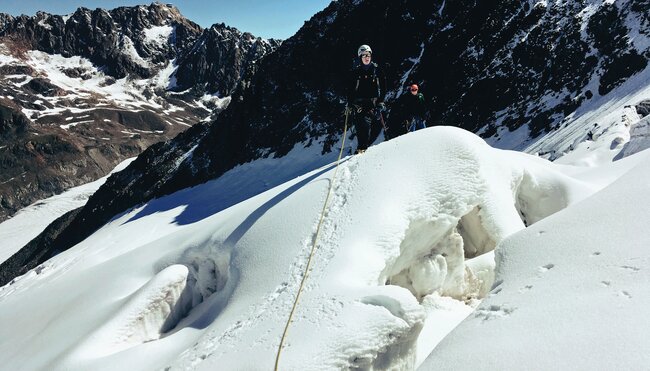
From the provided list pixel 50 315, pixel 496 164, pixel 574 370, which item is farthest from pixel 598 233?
pixel 50 315

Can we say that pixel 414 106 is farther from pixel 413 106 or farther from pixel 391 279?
pixel 391 279

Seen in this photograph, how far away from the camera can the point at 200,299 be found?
9.25m

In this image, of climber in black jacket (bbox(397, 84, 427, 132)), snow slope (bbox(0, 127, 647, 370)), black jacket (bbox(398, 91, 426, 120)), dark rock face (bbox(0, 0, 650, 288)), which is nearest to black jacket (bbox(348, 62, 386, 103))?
snow slope (bbox(0, 127, 647, 370))

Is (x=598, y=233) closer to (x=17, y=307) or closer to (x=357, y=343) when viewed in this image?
(x=357, y=343)

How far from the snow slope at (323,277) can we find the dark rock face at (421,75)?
28425 millimetres

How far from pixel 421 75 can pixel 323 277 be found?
145ft

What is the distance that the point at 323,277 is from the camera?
713 cm

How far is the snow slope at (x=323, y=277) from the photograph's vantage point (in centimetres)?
634

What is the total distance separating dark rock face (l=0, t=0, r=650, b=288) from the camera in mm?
36188

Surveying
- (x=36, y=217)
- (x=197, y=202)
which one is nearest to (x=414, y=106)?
(x=197, y=202)

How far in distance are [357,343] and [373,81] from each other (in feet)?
26.9

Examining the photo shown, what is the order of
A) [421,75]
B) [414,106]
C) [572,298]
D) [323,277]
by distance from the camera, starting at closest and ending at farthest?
[572,298]
[323,277]
[414,106]
[421,75]

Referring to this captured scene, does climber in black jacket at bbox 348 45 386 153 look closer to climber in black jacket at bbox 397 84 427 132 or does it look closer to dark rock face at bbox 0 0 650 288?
climber in black jacket at bbox 397 84 427 132

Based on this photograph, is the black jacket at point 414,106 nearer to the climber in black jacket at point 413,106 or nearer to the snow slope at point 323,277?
the climber in black jacket at point 413,106
